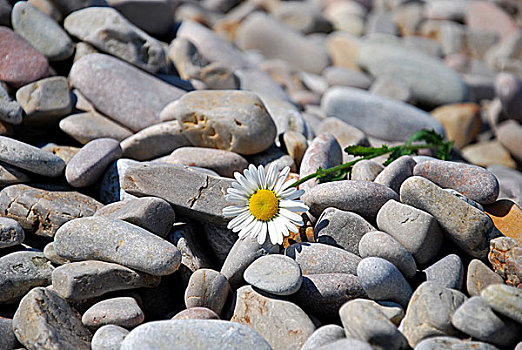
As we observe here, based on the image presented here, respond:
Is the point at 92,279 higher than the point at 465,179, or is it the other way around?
the point at 465,179

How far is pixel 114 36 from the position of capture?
377 cm

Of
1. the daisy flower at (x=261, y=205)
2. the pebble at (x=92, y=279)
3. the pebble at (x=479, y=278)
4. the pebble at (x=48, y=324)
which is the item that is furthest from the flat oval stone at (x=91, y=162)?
the pebble at (x=479, y=278)

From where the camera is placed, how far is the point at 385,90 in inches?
226

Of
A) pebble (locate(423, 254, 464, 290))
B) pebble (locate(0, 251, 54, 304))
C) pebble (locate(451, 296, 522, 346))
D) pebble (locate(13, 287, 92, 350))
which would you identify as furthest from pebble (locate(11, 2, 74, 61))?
pebble (locate(451, 296, 522, 346))

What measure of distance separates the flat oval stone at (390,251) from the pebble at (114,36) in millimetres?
2327

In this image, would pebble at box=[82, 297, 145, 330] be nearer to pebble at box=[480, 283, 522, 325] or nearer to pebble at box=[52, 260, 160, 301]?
pebble at box=[52, 260, 160, 301]

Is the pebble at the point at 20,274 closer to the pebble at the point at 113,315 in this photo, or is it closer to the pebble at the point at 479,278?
the pebble at the point at 113,315

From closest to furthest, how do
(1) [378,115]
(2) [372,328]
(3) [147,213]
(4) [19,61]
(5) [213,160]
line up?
1. (2) [372,328]
2. (3) [147,213]
3. (5) [213,160]
4. (4) [19,61]
5. (1) [378,115]

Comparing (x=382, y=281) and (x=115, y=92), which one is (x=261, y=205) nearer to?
(x=382, y=281)

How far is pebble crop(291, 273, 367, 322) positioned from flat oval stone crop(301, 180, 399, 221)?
41 centimetres

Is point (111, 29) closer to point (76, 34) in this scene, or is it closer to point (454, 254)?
point (76, 34)

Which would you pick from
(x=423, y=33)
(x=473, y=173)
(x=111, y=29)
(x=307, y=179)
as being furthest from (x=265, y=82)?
(x=423, y=33)

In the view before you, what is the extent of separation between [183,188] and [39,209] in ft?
2.64

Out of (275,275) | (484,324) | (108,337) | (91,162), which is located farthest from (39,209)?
(484,324)
